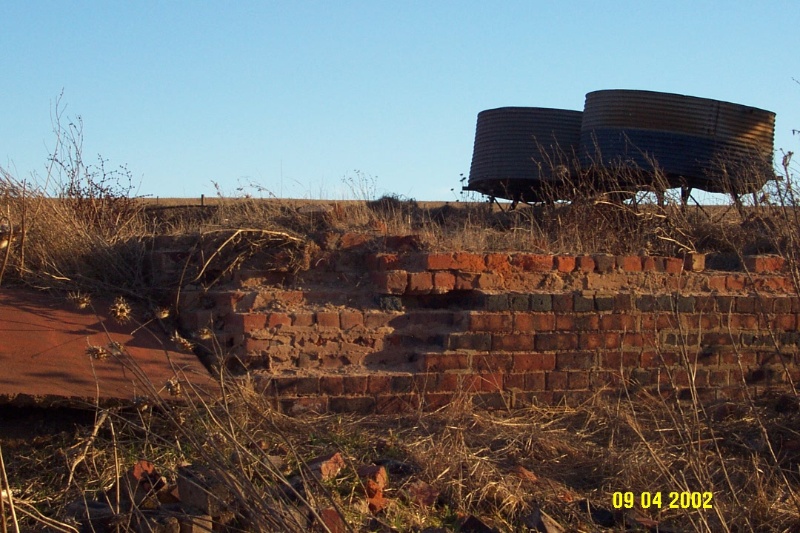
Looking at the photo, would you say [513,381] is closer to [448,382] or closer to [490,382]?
[490,382]

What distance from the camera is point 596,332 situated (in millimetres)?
4539

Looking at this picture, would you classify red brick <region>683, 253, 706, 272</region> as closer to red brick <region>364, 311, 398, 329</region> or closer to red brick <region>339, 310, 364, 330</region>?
red brick <region>364, 311, 398, 329</region>

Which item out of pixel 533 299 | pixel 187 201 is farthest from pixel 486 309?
pixel 187 201

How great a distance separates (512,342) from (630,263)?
3.25 ft

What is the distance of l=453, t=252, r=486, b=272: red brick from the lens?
4.42m

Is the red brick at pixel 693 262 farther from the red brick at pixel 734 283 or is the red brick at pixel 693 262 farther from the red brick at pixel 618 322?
the red brick at pixel 618 322

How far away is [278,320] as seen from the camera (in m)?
4.11

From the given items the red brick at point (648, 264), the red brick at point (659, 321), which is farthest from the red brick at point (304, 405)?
the red brick at point (648, 264)

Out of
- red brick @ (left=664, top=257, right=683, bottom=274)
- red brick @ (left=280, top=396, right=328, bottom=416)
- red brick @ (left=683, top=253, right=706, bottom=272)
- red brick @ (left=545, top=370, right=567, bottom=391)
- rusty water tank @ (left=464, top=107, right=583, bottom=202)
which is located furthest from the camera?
rusty water tank @ (left=464, top=107, right=583, bottom=202)

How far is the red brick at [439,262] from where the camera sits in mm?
4363

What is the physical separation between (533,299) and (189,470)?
2173mm
